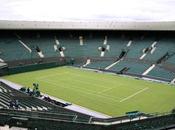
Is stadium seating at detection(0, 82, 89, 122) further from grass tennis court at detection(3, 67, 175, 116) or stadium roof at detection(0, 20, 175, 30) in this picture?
stadium roof at detection(0, 20, 175, 30)

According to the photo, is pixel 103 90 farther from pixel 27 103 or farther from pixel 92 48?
pixel 92 48

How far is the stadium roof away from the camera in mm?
52219

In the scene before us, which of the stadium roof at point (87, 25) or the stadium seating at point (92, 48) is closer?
the stadium seating at point (92, 48)

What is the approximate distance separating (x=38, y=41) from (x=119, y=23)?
15657 millimetres

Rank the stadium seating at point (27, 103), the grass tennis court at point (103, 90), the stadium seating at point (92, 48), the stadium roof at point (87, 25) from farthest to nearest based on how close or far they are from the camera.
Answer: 1. the stadium roof at point (87, 25)
2. the stadium seating at point (92, 48)
3. the grass tennis court at point (103, 90)
4. the stadium seating at point (27, 103)

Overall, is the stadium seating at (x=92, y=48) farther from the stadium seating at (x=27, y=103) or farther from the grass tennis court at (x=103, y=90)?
the stadium seating at (x=27, y=103)

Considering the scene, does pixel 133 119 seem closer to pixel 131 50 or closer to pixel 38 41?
pixel 131 50

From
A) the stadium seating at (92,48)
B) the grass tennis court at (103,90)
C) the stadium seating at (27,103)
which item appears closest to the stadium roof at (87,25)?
the stadium seating at (92,48)

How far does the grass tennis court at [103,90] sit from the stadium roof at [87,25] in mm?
11929

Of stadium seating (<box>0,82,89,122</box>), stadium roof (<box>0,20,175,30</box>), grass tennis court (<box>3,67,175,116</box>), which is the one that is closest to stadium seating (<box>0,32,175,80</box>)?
stadium roof (<box>0,20,175,30</box>)

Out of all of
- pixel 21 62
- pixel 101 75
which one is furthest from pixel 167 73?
pixel 21 62

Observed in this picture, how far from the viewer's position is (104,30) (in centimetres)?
5819

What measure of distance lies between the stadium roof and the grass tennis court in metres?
11.9

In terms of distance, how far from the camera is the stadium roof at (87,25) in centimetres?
5222
